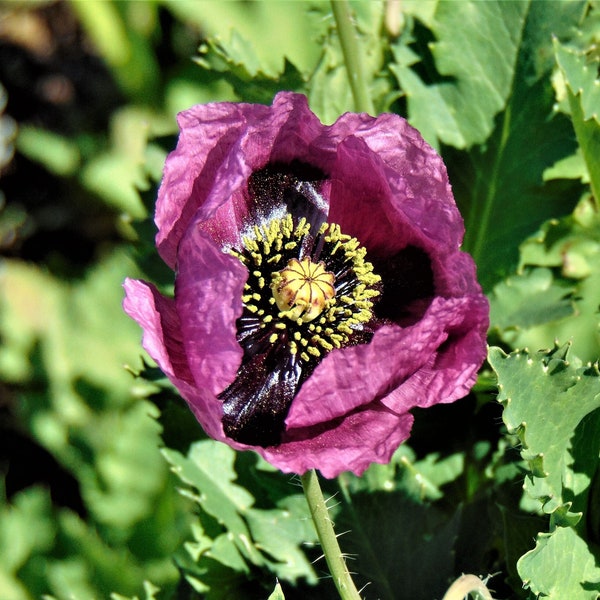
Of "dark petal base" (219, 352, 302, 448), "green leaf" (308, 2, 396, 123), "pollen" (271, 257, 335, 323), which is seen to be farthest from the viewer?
"green leaf" (308, 2, 396, 123)

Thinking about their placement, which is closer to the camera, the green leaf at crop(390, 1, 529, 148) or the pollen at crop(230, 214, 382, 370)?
the pollen at crop(230, 214, 382, 370)

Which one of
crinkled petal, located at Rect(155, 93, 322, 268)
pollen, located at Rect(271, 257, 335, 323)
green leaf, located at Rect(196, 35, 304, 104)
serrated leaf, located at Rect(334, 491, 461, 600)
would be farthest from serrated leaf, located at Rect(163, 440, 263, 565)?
green leaf, located at Rect(196, 35, 304, 104)

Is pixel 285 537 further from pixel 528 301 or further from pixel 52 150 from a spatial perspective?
pixel 52 150

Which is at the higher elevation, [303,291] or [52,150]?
[303,291]

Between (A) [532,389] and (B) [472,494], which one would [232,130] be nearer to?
(A) [532,389]

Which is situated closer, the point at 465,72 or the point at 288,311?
the point at 288,311

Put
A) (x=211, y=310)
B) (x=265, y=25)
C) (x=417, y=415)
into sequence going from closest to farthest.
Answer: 1. (x=211, y=310)
2. (x=417, y=415)
3. (x=265, y=25)

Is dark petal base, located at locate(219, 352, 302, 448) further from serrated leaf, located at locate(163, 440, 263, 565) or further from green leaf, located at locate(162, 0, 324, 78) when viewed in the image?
green leaf, located at locate(162, 0, 324, 78)

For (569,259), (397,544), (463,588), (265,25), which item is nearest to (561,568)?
(463,588)
